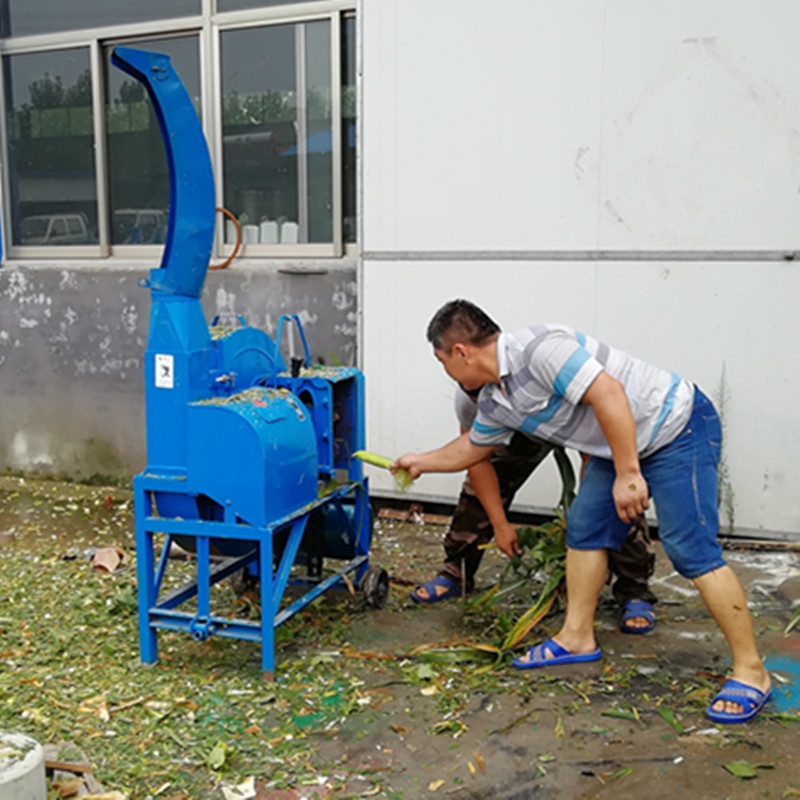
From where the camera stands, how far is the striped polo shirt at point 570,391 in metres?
3.42

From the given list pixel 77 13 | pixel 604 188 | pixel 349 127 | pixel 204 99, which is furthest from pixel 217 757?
pixel 77 13

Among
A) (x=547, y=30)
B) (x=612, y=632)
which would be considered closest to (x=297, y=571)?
(x=612, y=632)

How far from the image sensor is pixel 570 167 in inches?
207

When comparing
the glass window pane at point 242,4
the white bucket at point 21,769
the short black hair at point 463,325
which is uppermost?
the glass window pane at point 242,4

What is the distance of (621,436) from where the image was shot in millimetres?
3314

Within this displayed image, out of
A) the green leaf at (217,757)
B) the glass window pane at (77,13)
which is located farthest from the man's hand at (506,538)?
the glass window pane at (77,13)

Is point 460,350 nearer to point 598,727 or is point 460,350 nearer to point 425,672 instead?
point 425,672

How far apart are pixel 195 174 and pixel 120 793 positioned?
2.36m

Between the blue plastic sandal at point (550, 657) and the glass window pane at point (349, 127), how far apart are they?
3.62 m

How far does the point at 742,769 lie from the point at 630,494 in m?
0.97

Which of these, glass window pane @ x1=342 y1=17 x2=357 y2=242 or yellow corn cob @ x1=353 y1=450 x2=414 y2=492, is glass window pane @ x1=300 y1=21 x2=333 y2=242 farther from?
yellow corn cob @ x1=353 y1=450 x2=414 y2=492

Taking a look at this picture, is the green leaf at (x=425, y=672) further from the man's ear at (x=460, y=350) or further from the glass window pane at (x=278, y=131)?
the glass window pane at (x=278, y=131)

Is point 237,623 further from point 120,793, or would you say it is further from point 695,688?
point 695,688

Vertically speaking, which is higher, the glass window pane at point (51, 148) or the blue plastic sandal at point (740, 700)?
the glass window pane at point (51, 148)
